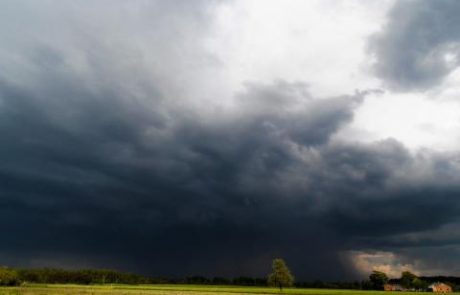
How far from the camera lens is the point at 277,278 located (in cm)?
16225

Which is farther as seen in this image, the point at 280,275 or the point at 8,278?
the point at 8,278

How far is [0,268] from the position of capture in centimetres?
18525

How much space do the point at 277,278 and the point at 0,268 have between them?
112 meters

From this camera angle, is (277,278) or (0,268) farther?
(0,268)
